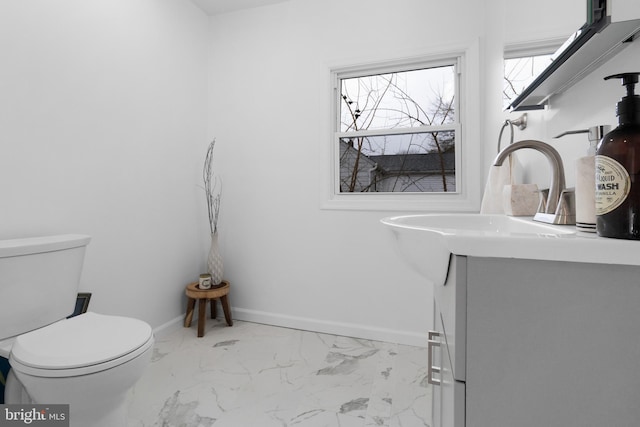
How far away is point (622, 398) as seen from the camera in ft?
1.37

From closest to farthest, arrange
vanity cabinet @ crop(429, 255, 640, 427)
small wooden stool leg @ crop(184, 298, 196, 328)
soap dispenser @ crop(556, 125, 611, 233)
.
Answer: vanity cabinet @ crop(429, 255, 640, 427)
soap dispenser @ crop(556, 125, 611, 233)
small wooden stool leg @ crop(184, 298, 196, 328)

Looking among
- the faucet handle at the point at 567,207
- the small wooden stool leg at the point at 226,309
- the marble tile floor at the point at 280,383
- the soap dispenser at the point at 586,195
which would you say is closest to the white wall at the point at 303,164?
the small wooden stool leg at the point at 226,309

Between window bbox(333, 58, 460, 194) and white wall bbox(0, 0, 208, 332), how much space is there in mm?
1191

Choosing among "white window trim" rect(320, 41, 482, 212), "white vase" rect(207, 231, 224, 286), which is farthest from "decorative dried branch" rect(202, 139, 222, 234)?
"white window trim" rect(320, 41, 482, 212)

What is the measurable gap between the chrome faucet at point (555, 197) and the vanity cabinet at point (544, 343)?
412 mm

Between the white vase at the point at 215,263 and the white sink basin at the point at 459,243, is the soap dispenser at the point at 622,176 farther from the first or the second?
the white vase at the point at 215,263

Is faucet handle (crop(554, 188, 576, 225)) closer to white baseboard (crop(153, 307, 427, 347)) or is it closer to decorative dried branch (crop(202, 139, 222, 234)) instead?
white baseboard (crop(153, 307, 427, 347))

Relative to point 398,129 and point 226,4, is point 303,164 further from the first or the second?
point 226,4

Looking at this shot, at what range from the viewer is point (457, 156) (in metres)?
2.20

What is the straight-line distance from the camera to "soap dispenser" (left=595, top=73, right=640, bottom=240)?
454 millimetres

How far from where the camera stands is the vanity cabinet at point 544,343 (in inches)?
16.4

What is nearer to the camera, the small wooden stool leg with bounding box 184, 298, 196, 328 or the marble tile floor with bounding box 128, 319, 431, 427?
the marble tile floor with bounding box 128, 319, 431, 427

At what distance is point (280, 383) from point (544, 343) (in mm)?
1572

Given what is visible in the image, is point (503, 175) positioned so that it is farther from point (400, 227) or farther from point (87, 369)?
point (87, 369)
